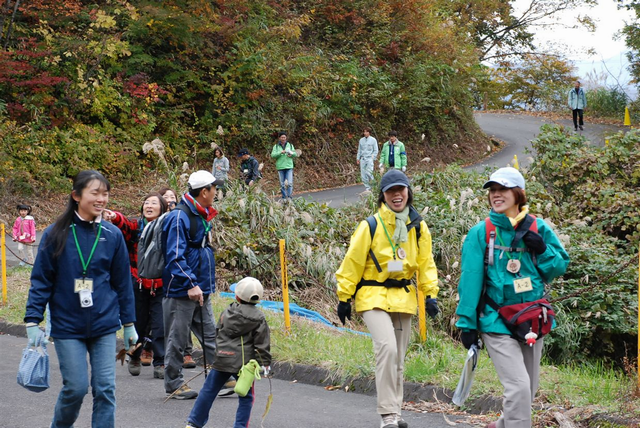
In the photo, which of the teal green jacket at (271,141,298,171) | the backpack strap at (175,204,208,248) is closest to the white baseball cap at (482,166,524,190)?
the backpack strap at (175,204,208,248)

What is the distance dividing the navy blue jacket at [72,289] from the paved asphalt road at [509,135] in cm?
1451

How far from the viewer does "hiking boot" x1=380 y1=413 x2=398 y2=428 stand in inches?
225

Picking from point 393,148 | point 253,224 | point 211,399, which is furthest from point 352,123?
point 211,399

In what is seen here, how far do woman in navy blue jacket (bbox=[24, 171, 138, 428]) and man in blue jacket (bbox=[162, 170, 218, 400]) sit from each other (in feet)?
5.56

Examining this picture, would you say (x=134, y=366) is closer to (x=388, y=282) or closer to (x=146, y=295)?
(x=146, y=295)

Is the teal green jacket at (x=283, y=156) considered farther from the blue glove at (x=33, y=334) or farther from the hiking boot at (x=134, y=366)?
the blue glove at (x=33, y=334)

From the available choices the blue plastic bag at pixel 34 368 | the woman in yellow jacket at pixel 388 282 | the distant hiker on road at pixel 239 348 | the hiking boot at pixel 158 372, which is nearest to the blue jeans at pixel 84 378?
the blue plastic bag at pixel 34 368

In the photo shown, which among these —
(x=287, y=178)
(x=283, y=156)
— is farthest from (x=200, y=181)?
(x=287, y=178)

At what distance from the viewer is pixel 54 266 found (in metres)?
4.95

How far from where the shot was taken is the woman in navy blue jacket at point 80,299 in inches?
193

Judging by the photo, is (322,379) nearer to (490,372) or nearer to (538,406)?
(490,372)

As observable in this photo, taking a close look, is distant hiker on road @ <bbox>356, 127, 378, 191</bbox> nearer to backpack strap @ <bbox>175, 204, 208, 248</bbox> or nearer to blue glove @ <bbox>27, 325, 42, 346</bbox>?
backpack strap @ <bbox>175, 204, 208, 248</bbox>

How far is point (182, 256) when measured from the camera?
22.4 feet

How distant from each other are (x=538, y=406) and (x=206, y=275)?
3.13 metres
